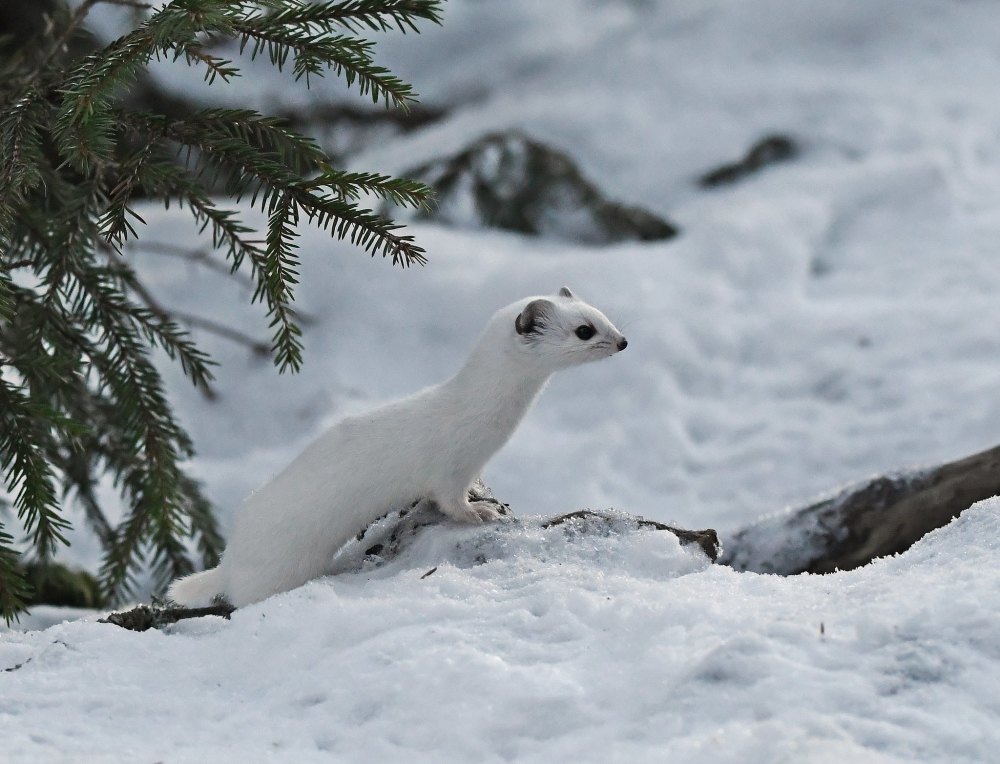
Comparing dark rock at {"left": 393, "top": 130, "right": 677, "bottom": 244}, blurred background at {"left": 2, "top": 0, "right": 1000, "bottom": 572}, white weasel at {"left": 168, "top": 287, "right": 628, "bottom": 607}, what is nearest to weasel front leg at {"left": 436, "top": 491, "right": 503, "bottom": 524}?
white weasel at {"left": 168, "top": 287, "right": 628, "bottom": 607}

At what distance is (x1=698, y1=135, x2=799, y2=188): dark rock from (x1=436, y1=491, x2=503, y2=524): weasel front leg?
531 centimetres

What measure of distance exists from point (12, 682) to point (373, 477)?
103 centimetres

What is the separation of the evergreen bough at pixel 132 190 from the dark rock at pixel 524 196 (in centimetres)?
394

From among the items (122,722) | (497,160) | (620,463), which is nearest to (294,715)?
(122,722)

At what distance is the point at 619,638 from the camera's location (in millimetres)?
2098

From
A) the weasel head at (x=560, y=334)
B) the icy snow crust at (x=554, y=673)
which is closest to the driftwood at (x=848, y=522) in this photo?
the weasel head at (x=560, y=334)

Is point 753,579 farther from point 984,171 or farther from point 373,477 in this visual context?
point 984,171

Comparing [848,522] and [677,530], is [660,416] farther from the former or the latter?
[677,530]

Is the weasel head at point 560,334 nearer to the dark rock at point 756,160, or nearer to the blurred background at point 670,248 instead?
the blurred background at point 670,248

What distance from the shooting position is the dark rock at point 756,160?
782cm

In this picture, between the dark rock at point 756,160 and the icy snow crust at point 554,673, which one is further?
the dark rock at point 756,160

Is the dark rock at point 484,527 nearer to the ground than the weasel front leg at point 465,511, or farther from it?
nearer to the ground

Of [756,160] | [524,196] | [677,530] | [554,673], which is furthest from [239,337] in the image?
[554,673]

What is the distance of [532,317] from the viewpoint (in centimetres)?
312
